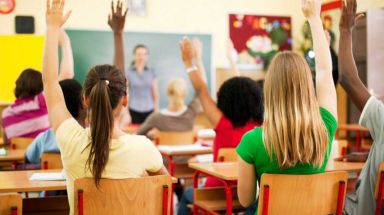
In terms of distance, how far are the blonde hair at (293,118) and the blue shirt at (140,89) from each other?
5.52 m

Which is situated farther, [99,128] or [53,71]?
[53,71]

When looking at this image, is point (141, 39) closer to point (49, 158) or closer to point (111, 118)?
point (49, 158)

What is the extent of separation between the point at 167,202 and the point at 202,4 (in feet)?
20.2

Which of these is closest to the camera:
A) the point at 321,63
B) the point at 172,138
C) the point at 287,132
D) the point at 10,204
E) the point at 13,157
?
the point at 10,204

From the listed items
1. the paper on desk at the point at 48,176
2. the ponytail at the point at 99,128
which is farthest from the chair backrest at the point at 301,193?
the paper on desk at the point at 48,176

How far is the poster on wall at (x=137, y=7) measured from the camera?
775 centimetres

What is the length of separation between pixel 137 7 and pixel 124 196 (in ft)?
19.3

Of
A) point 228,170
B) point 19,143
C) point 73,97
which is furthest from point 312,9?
point 19,143

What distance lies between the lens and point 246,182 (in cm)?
235

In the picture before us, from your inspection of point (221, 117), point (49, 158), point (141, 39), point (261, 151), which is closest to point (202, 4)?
point (141, 39)

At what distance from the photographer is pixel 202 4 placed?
8.15m

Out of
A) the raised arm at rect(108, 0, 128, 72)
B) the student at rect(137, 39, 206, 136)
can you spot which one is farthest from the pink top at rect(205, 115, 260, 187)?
the student at rect(137, 39, 206, 136)

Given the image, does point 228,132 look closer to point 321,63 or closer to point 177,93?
point 321,63

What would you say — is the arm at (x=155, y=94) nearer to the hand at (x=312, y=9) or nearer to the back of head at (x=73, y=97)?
the back of head at (x=73, y=97)
